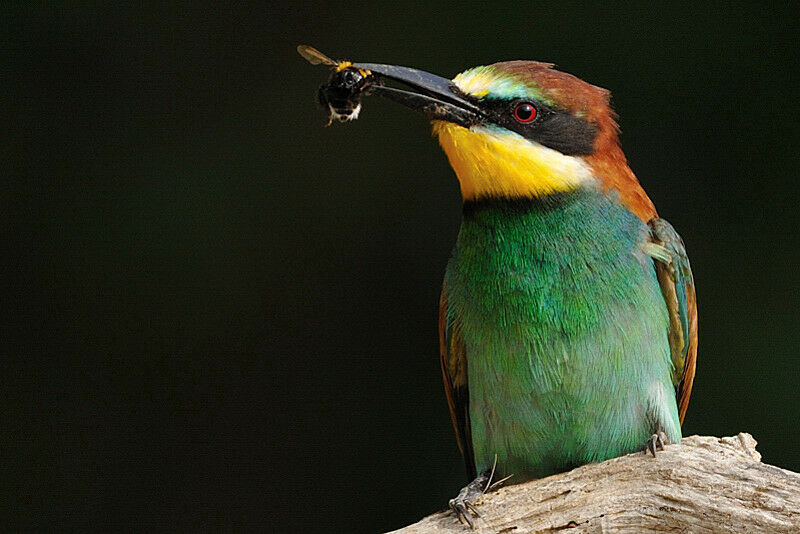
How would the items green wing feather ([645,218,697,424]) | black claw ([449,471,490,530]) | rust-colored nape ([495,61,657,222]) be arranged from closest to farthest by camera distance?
black claw ([449,471,490,530]) < rust-colored nape ([495,61,657,222]) < green wing feather ([645,218,697,424])

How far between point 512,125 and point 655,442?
0.76 meters

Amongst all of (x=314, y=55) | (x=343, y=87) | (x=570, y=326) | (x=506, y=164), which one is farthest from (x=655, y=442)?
(x=314, y=55)

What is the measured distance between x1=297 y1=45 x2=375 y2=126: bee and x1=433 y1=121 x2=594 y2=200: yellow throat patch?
20 cm

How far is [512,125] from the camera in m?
2.37

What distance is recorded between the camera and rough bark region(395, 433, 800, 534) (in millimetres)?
2088

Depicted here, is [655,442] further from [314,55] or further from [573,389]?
[314,55]

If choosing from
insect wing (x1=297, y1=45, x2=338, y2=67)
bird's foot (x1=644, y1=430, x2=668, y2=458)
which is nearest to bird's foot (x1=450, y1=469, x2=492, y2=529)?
bird's foot (x1=644, y1=430, x2=668, y2=458)

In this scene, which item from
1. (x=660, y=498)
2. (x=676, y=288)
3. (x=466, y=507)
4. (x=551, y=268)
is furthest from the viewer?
(x=676, y=288)

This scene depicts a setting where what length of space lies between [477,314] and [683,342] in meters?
0.54

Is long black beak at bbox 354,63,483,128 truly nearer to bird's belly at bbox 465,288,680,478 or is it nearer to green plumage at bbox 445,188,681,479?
green plumage at bbox 445,188,681,479

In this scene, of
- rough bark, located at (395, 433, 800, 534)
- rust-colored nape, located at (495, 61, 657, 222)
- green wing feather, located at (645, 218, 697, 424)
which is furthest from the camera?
green wing feather, located at (645, 218, 697, 424)

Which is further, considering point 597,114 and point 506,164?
point 597,114

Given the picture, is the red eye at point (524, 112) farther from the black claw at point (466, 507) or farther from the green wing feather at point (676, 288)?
the black claw at point (466, 507)

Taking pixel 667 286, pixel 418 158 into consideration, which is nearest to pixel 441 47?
pixel 418 158
